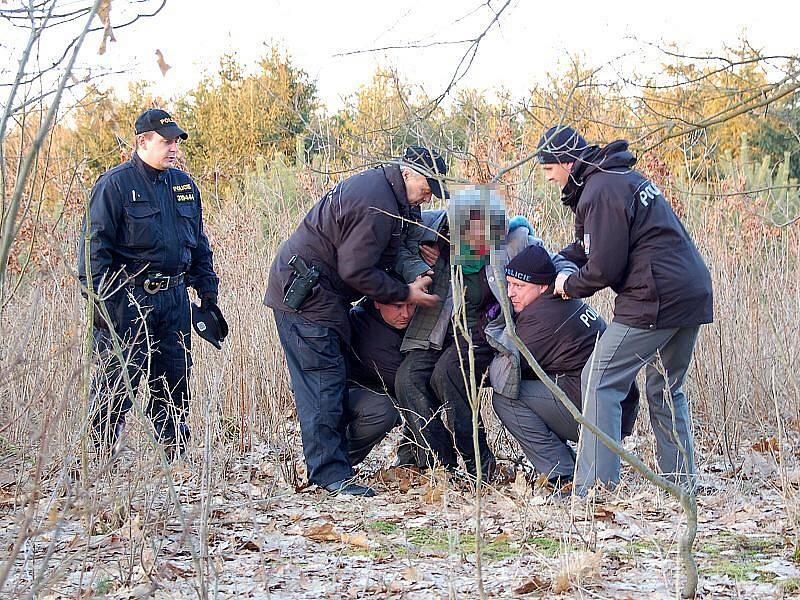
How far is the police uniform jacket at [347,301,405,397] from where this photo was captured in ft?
16.1

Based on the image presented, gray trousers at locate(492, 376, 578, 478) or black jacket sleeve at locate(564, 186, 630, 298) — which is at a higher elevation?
black jacket sleeve at locate(564, 186, 630, 298)

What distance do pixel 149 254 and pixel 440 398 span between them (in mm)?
1704

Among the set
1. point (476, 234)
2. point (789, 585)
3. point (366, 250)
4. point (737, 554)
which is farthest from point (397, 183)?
point (789, 585)

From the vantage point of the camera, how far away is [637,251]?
417cm

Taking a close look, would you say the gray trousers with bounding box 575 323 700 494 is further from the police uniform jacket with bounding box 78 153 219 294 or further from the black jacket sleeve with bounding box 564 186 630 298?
the police uniform jacket with bounding box 78 153 219 294

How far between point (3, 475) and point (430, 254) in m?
2.48

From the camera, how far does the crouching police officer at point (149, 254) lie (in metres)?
4.79

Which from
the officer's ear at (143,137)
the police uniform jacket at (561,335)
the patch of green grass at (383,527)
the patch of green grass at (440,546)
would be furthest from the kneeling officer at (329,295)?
the officer's ear at (143,137)

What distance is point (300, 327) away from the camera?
463cm

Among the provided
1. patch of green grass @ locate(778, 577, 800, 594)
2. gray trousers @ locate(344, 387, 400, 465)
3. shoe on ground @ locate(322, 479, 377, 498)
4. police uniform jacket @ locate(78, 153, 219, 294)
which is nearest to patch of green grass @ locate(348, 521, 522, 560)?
shoe on ground @ locate(322, 479, 377, 498)

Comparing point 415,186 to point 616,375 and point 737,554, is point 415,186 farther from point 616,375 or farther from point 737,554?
point 737,554

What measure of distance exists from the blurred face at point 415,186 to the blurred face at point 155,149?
4.38ft

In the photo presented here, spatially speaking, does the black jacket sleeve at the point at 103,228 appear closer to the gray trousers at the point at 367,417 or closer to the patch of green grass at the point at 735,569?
the gray trousers at the point at 367,417

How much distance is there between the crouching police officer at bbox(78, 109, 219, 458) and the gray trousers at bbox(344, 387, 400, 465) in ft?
2.80
